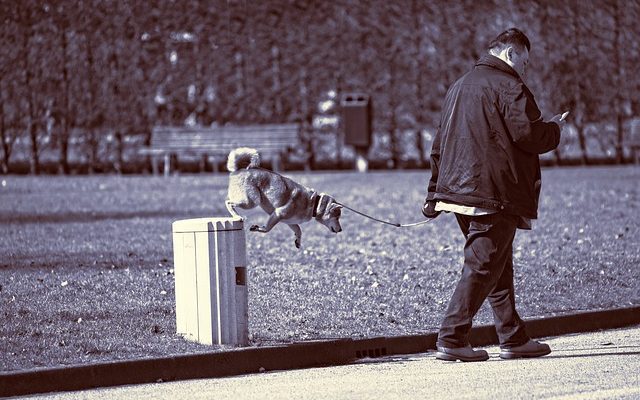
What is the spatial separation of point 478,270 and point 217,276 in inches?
60.2

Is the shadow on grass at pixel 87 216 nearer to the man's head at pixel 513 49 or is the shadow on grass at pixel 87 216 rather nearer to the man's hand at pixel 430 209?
the man's hand at pixel 430 209

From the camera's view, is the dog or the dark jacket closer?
the dark jacket

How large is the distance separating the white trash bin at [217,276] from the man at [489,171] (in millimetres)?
1181

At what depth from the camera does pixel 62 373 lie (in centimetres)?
777

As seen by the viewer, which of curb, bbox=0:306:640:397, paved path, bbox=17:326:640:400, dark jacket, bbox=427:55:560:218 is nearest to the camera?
paved path, bbox=17:326:640:400

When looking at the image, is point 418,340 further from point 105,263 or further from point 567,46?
point 567,46

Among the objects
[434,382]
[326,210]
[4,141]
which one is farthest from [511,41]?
[4,141]

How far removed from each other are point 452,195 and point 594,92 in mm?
17619

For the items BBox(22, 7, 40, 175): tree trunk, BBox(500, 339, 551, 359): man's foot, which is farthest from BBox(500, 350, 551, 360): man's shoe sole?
BBox(22, 7, 40, 175): tree trunk

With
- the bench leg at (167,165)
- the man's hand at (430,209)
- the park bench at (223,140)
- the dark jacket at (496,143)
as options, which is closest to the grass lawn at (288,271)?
the man's hand at (430,209)

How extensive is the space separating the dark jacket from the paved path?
0.92m

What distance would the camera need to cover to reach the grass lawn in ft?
29.7

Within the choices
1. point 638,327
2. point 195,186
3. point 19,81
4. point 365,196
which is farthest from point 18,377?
point 19,81

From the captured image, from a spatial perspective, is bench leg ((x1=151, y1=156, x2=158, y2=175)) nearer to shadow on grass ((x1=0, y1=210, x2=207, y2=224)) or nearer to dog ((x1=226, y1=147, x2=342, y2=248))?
shadow on grass ((x1=0, y1=210, x2=207, y2=224))
